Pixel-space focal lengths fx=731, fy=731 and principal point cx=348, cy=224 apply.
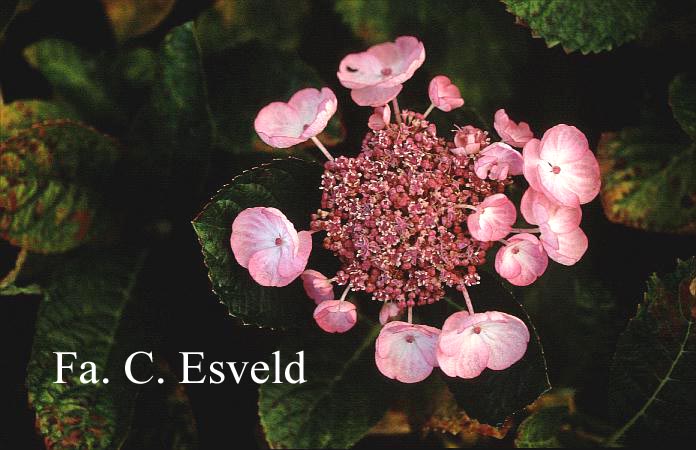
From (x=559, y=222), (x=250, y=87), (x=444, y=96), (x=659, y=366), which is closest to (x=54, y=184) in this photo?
(x=250, y=87)

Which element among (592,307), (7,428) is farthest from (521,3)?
→ (7,428)

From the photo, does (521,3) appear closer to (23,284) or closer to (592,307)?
(592,307)

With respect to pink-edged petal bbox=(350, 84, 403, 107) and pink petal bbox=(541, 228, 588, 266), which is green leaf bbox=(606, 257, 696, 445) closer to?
pink petal bbox=(541, 228, 588, 266)

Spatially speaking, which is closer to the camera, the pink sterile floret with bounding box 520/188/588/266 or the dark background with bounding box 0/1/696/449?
the pink sterile floret with bounding box 520/188/588/266

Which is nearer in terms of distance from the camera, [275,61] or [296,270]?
[296,270]

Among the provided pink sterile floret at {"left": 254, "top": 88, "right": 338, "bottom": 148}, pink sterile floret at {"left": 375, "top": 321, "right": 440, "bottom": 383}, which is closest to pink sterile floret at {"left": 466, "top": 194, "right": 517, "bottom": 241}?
pink sterile floret at {"left": 375, "top": 321, "right": 440, "bottom": 383}

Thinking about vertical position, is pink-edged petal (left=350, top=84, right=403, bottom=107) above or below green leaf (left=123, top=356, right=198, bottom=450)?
above

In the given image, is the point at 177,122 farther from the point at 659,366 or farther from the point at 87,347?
the point at 659,366

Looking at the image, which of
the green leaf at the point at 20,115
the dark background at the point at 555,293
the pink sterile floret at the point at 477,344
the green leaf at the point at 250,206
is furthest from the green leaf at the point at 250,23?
the pink sterile floret at the point at 477,344
